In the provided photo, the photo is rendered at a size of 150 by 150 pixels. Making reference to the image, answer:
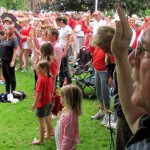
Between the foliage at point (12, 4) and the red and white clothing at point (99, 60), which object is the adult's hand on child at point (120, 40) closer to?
the red and white clothing at point (99, 60)

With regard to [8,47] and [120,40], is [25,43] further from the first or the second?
[120,40]

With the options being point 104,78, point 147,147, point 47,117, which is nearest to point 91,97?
point 104,78

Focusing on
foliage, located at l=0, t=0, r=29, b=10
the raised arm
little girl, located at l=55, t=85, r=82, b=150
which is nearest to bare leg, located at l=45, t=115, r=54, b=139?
little girl, located at l=55, t=85, r=82, b=150

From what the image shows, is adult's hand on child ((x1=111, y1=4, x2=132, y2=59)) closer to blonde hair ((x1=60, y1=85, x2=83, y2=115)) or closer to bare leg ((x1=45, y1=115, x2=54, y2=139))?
blonde hair ((x1=60, y1=85, x2=83, y2=115))

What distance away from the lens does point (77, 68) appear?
9102 mm

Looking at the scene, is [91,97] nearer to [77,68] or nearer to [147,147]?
[77,68]

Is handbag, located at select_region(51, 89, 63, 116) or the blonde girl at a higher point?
the blonde girl

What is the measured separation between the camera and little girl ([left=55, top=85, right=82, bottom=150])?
142 inches

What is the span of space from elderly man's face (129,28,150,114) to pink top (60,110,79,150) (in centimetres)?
237

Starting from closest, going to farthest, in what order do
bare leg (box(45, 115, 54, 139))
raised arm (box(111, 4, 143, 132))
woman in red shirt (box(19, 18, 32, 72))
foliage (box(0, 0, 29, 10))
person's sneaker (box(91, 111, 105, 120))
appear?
raised arm (box(111, 4, 143, 132)) → bare leg (box(45, 115, 54, 139)) → person's sneaker (box(91, 111, 105, 120)) → woman in red shirt (box(19, 18, 32, 72)) → foliage (box(0, 0, 29, 10))

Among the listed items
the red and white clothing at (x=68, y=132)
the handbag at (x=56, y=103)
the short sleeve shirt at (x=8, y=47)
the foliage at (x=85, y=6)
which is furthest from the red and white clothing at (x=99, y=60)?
the foliage at (x=85, y=6)

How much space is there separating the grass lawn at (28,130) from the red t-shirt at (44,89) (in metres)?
0.63

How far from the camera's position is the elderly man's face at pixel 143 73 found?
1216 mm

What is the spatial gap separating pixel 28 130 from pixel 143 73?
4.69 meters
